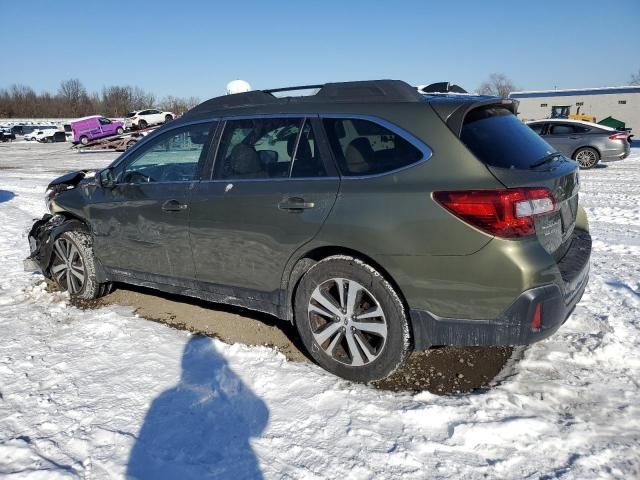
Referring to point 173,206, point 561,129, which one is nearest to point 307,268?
point 173,206

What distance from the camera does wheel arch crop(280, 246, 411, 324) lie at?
9.67 feet

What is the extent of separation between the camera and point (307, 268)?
328 cm

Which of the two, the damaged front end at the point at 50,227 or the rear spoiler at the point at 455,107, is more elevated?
the rear spoiler at the point at 455,107

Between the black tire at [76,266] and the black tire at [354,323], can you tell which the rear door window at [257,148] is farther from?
the black tire at [76,266]

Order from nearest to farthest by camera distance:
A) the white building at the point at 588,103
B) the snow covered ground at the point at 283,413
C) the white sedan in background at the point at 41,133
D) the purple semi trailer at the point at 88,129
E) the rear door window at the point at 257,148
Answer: the snow covered ground at the point at 283,413 < the rear door window at the point at 257,148 < the purple semi trailer at the point at 88,129 < the white sedan in background at the point at 41,133 < the white building at the point at 588,103

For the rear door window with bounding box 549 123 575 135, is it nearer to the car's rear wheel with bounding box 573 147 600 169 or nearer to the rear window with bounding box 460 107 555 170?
Answer: the car's rear wheel with bounding box 573 147 600 169

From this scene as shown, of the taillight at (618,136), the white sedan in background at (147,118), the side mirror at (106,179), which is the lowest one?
the side mirror at (106,179)

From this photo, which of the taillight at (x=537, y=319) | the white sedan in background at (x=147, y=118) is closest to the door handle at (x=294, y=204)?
the taillight at (x=537, y=319)

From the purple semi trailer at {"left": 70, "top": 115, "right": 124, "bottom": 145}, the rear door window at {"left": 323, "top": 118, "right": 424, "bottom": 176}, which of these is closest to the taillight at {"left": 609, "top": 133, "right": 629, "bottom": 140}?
the rear door window at {"left": 323, "top": 118, "right": 424, "bottom": 176}

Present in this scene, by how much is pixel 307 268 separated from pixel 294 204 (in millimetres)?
454

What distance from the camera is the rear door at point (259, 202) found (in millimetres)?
3168

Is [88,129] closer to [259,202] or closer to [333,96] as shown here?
[259,202]

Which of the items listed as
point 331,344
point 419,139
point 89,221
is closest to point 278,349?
point 331,344

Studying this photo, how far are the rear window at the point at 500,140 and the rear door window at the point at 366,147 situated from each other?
1.13 feet
